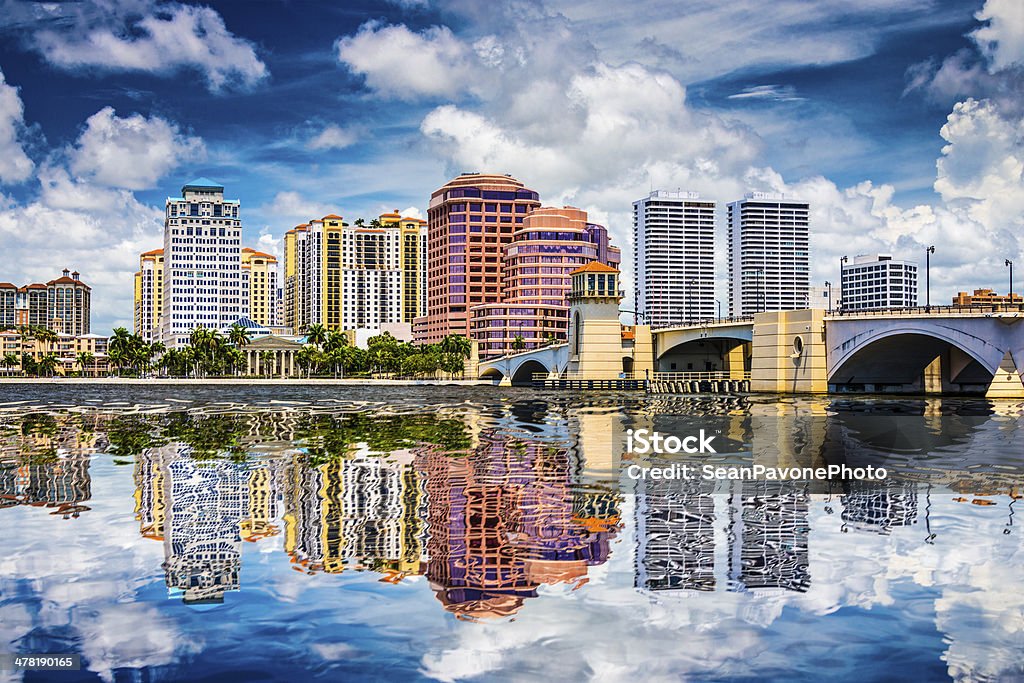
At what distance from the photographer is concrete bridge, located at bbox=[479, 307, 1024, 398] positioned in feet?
282

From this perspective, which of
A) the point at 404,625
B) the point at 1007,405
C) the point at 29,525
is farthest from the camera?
the point at 1007,405

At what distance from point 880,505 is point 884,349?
8241 cm

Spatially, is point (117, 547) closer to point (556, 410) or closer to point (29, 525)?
point (29, 525)

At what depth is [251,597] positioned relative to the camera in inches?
677

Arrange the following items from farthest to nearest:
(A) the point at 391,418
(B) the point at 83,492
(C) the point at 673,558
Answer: (A) the point at 391,418 < (B) the point at 83,492 < (C) the point at 673,558

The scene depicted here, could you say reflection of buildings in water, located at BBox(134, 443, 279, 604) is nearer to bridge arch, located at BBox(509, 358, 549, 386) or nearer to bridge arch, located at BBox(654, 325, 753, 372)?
bridge arch, located at BBox(654, 325, 753, 372)

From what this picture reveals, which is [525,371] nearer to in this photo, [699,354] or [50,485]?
[699,354]

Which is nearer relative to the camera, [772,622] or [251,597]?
[772,622]

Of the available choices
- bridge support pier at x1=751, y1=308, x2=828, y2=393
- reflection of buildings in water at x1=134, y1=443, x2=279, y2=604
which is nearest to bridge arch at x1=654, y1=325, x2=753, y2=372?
bridge support pier at x1=751, y1=308, x2=828, y2=393

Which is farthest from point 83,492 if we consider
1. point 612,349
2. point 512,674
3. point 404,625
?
point 612,349

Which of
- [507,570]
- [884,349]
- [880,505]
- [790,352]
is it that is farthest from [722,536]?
[790,352]

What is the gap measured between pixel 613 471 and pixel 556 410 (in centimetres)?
4811

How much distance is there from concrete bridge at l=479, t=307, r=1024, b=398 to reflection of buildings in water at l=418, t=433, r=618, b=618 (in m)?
64.7

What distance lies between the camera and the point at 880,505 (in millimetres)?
26531
